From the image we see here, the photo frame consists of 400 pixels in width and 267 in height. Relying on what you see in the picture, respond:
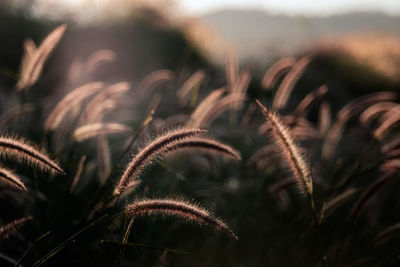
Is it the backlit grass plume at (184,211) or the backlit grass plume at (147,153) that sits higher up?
the backlit grass plume at (147,153)

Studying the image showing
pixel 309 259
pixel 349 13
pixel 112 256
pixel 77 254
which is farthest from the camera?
pixel 349 13

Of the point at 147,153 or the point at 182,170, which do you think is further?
the point at 182,170

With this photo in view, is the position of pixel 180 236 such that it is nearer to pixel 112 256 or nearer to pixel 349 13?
pixel 112 256

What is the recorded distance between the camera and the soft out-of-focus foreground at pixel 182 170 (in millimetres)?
1582

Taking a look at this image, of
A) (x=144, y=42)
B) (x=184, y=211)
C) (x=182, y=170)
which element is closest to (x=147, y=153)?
(x=184, y=211)

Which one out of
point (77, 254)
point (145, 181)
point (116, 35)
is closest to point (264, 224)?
point (145, 181)

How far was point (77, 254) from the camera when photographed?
2094mm

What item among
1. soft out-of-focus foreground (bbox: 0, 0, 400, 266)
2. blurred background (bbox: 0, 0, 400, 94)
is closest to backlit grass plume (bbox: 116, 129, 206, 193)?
soft out-of-focus foreground (bbox: 0, 0, 400, 266)

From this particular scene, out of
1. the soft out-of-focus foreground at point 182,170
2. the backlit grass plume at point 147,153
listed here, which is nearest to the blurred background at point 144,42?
the soft out-of-focus foreground at point 182,170

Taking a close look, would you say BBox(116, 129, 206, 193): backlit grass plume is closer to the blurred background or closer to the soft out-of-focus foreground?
the soft out-of-focus foreground

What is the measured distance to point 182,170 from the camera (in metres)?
3.18

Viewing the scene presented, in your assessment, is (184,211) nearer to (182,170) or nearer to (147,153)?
(147,153)

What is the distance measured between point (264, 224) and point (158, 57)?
639 centimetres

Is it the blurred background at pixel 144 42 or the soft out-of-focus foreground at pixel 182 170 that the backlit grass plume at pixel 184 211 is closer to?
the soft out-of-focus foreground at pixel 182 170
